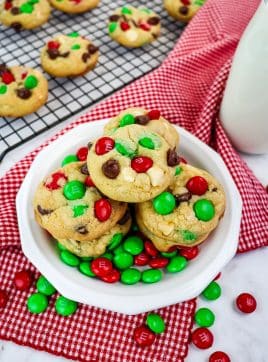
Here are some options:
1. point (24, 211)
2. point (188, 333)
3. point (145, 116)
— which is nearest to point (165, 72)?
point (145, 116)

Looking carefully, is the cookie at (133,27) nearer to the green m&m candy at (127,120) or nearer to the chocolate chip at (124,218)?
the green m&m candy at (127,120)

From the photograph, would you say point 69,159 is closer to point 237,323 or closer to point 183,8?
point 237,323

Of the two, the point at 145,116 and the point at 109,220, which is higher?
the point at 145,116

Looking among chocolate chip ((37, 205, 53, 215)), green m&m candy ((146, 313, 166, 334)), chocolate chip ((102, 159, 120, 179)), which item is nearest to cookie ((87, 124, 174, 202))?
chocolate chip ((102, 159, 120, 179))

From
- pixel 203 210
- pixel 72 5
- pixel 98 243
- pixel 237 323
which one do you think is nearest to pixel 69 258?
pixel 98 243

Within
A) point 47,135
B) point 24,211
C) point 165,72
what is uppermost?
point 165,72

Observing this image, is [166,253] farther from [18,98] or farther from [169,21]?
[169,21]
